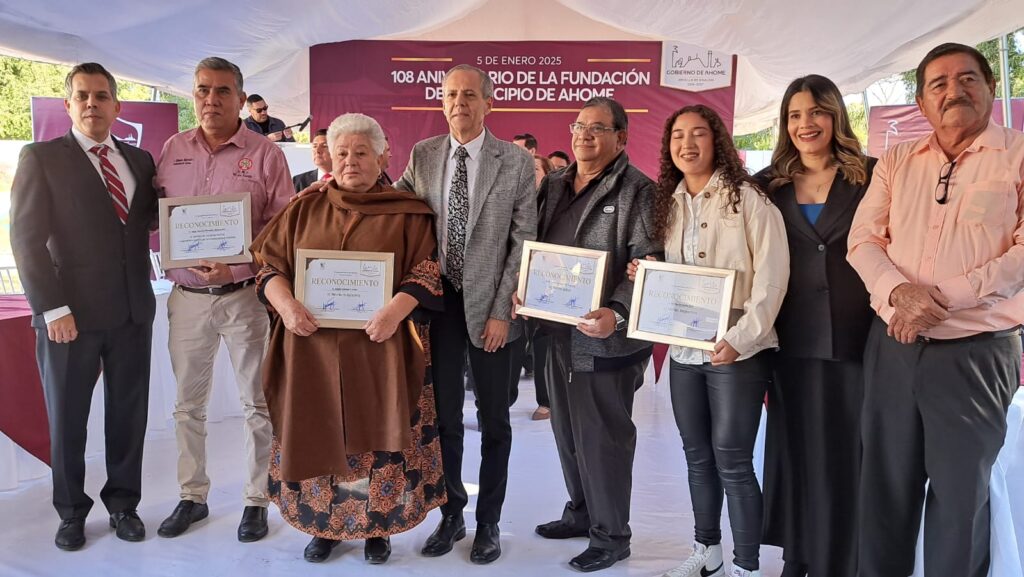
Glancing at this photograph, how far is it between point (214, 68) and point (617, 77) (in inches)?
254

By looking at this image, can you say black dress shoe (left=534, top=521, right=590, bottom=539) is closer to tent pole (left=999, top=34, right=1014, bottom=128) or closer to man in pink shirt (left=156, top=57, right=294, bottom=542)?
man in pink shirt (left=156, top=57, right=294, bottom=542)

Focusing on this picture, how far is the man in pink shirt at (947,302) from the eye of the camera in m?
2.03

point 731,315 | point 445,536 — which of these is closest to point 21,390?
point 445,536

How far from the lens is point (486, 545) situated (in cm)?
298

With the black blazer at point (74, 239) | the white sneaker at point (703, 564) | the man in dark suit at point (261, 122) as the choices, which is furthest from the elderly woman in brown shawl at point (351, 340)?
the man in dark suit at point (261, 122)

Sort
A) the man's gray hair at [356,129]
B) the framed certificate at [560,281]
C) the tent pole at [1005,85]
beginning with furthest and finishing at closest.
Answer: the tent pole at [1005,85]
the man's gray hair at [356,129]
the framed certificate at [560,281]

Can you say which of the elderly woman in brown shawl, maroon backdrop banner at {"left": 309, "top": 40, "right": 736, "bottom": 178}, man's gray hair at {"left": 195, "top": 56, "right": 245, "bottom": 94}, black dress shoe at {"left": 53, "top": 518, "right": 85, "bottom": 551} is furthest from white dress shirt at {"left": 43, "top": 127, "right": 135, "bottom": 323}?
maroon backdrop banner at {"left": 309, "top": 40, "right": 736, "bottom": 178}

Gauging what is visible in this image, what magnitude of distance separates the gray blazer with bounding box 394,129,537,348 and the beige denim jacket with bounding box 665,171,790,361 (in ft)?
1.96

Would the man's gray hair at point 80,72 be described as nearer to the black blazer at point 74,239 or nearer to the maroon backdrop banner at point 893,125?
the black blazer at point 74,239

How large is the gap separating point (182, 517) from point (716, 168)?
2604mm

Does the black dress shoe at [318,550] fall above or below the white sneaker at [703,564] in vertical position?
below

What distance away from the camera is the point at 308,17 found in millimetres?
6496

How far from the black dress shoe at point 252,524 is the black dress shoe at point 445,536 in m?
0.71

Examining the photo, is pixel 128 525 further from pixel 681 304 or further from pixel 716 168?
pixel 716 168
